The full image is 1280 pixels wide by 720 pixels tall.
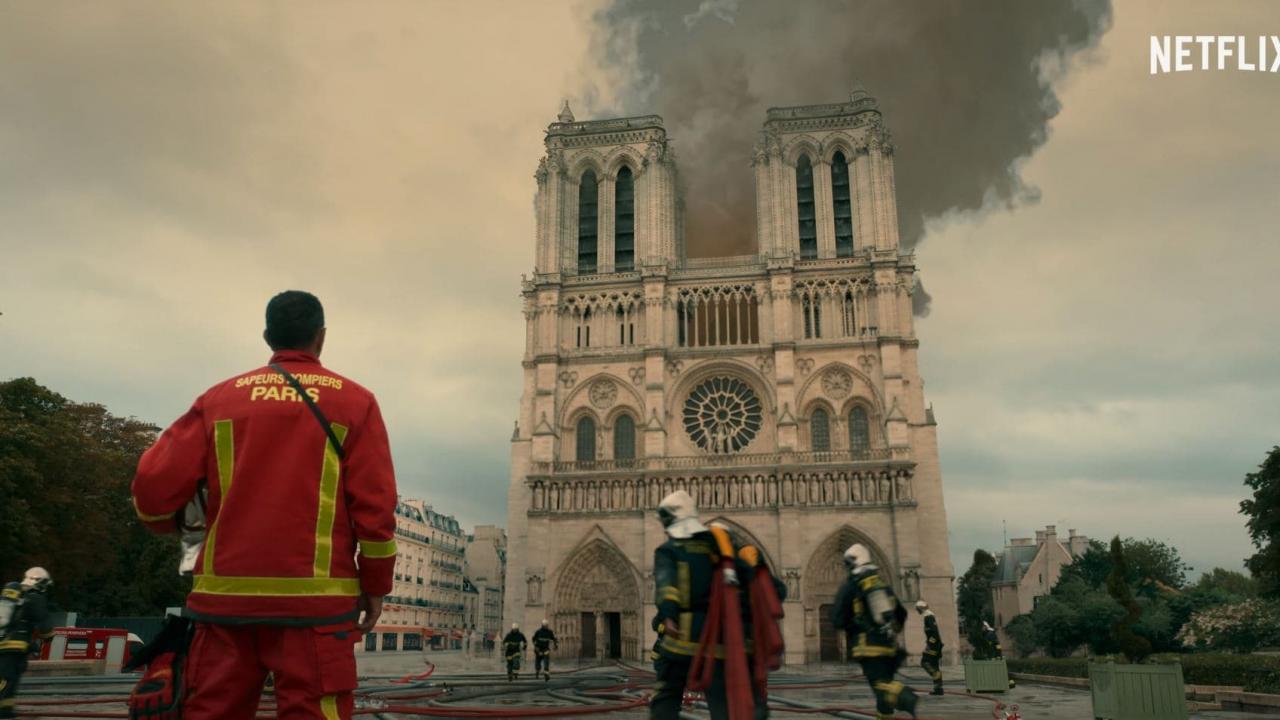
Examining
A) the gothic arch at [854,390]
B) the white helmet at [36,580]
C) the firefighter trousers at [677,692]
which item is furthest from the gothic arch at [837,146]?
the firefighter trousers at [677,692]

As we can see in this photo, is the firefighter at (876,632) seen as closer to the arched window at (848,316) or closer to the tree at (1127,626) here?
the tree at (1127,626)

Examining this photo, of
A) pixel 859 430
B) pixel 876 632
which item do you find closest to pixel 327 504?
pixel 876 632

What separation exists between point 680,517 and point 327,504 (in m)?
2.83

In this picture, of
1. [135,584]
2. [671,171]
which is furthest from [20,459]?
[671,171]

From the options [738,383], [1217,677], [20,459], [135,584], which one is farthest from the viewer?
[738,383]

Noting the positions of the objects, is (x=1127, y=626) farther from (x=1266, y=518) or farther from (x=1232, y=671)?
(x=1266, y=518)

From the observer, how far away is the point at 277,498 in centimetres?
349

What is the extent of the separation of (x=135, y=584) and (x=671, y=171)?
30619 mm

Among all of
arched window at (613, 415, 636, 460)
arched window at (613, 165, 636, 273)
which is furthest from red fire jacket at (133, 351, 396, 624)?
arched window at (613, 165, 636, 273)

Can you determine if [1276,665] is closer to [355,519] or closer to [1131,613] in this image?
[1131,613]

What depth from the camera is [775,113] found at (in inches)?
1847

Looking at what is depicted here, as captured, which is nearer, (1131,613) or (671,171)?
(1131,613)

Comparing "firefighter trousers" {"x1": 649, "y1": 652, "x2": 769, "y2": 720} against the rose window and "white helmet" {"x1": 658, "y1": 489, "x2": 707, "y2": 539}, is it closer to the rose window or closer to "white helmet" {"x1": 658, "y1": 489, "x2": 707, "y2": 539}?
"white helmet" {"x1": 658, "y1": 489, "x2": 707, "y2": 539}

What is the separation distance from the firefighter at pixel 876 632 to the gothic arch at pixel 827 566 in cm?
3188
